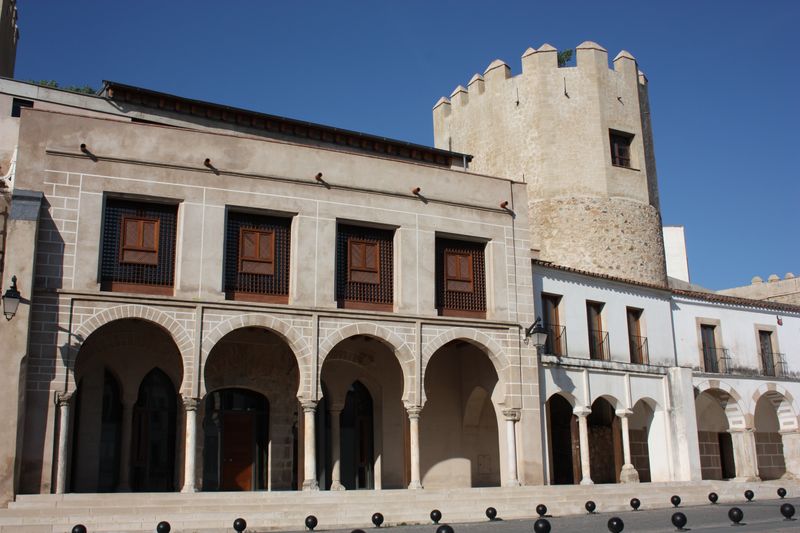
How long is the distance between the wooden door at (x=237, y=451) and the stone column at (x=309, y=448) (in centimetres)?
295

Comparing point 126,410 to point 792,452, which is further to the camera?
point 792,452

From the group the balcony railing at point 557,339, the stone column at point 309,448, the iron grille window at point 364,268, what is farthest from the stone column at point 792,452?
the stone column at point 309,448

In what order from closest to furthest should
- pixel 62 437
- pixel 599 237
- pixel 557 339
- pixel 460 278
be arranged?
pixel 62 437 → pixel 460 278 → pixel 557 339 → pixel 599 237

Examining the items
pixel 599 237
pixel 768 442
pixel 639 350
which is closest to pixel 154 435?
pixel 639 350

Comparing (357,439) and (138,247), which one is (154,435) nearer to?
(138,247)

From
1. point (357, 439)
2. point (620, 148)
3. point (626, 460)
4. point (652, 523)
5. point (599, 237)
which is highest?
point (620, 148)

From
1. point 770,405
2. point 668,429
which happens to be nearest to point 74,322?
point 668,429

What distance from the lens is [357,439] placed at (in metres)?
22.9

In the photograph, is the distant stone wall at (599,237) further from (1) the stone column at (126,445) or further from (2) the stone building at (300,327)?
(1) the stone column at (126,445)

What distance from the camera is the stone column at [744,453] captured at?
2719cm

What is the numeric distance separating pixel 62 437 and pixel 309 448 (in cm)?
501

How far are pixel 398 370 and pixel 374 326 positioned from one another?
303 centimetres

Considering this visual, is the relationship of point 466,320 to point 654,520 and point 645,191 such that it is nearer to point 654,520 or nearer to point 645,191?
point 654,520

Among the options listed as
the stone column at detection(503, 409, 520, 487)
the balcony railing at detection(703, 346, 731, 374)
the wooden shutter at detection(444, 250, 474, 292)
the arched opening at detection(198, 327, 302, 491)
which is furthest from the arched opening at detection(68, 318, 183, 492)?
the balcony railing at detection(703, 346, 731, 374)
